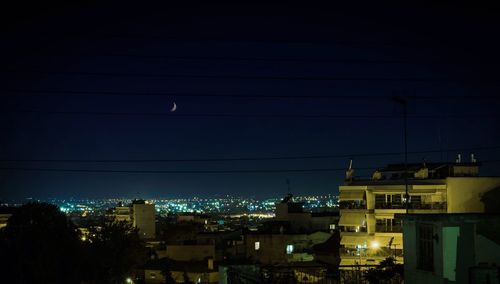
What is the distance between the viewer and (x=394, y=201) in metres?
40.0

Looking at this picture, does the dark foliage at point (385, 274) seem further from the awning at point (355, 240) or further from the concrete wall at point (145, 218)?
the concrete wall at point (145, 218)

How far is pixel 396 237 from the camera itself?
37844 mm

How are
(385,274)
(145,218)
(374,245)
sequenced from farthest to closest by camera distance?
(145,218), (374,245), (385,274)

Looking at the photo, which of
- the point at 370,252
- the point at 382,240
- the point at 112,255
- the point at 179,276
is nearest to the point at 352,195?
the point at 382,240

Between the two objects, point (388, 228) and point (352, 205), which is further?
point (352, 205)

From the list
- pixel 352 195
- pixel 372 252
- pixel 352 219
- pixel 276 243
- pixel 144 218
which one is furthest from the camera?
pixel 144 218

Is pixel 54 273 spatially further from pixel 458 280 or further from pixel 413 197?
pixel 458 280

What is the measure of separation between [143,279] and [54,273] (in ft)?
42.9

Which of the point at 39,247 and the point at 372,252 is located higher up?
the point at 39,247

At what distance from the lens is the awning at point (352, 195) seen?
4125 centimetres

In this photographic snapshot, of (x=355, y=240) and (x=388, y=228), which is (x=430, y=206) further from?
(x=355, y=240)

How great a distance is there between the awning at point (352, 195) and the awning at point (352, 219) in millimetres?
1212

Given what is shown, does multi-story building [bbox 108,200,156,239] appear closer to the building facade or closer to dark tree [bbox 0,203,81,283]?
dark tree [bbox 0,203,81,283]

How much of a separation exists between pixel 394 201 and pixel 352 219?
3065mm
